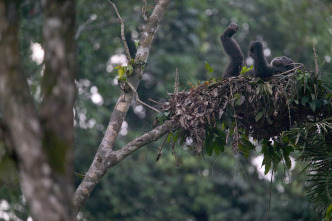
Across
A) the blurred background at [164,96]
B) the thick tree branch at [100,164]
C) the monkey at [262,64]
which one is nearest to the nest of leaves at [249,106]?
the thick tree branch at [100,164]

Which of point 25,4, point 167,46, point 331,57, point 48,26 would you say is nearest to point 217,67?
point 167,46

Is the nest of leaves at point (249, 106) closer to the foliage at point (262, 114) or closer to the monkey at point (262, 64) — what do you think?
the foliage at point (262, 114)

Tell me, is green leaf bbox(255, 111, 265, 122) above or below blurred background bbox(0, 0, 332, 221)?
above

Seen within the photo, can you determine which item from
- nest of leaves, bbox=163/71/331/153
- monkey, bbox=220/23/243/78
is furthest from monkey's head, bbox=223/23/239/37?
nest of leaves, bbox=163/71/331/153

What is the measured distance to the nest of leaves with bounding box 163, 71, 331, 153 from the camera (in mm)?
5895

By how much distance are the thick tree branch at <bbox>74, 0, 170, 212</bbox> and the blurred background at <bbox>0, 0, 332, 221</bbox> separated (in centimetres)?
395

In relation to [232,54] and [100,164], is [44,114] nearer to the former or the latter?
[100,164]

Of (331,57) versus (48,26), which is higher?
(48,26)

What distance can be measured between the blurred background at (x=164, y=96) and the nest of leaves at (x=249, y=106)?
14.3ft

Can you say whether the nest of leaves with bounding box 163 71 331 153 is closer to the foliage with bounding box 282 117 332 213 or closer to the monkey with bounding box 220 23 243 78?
the foliage with bounding box 282 117 332 213

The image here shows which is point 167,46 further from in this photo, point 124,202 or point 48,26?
point 48,26

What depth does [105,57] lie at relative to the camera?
42.3ft

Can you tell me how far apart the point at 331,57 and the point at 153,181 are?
21.3 ft

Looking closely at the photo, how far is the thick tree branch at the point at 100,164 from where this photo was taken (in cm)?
525
